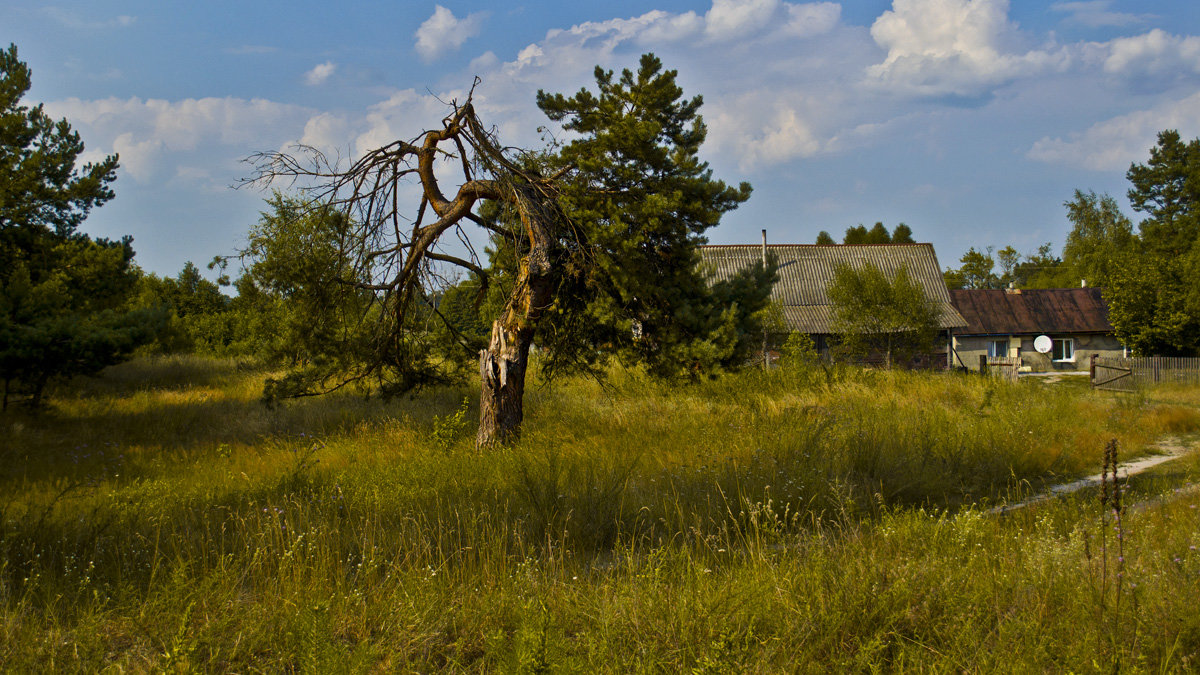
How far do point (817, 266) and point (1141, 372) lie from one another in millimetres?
15672

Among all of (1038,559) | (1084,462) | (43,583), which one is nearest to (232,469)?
(43,583)

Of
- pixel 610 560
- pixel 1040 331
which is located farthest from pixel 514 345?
pixel 1040 331

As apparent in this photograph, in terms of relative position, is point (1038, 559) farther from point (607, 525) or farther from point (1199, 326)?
point (1199, 326)

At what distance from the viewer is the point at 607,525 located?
5066mm

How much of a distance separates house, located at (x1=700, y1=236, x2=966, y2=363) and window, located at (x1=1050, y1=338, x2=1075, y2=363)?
38.1ft

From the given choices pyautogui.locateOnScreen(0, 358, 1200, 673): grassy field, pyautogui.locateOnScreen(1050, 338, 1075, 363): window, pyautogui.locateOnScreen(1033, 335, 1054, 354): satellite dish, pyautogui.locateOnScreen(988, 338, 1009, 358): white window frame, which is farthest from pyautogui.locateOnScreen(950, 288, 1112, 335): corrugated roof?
pyautogui.locateOnScreen(0, 358, 1200, 673): grassy field

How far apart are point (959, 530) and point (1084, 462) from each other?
5.33m

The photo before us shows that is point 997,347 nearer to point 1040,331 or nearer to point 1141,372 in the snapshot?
point 1040,331

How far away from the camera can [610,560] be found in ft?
15.2

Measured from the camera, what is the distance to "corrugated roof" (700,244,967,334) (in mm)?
35219

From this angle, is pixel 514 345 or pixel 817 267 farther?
pixel 817 267

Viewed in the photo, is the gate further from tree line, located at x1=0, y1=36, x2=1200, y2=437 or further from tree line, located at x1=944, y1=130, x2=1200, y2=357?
tree line, located at x1=0, y1=36, x2=1200, y2=437

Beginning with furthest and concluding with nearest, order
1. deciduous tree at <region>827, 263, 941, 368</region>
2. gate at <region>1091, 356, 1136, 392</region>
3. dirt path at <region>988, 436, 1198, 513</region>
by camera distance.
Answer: gate at <region>1091, 356, 1136, 392</region>
deciduous tree at <region>827, 263, 941, 368</region>
dirt path at <region>988, 436, 1198, 513</region>

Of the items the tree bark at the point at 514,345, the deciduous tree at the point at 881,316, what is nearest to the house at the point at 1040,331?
the deciduous tree at the point at 881,316
